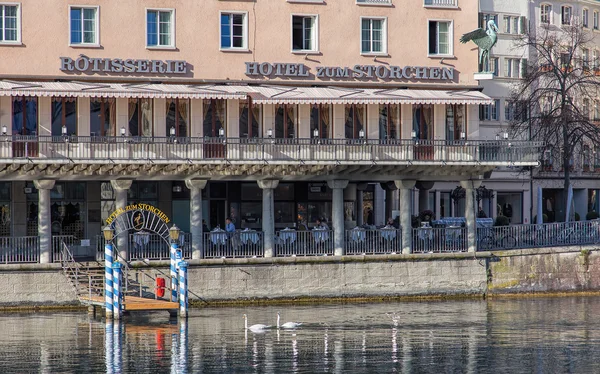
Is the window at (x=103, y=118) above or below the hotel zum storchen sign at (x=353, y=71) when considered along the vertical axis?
below

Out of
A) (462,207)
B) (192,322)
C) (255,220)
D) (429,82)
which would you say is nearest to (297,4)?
(429,82)

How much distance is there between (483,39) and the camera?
64.2 metres

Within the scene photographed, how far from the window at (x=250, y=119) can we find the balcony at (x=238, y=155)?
1.18 metres

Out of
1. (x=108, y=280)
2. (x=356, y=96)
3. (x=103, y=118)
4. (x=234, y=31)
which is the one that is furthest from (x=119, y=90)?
(x=356, y=96)

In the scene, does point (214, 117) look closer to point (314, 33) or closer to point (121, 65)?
point (121, 65)

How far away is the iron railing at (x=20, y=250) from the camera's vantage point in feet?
189

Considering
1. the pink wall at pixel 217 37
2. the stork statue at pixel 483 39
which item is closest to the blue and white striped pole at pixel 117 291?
the pink wall at pixel 217 37

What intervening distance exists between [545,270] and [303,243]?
10.8 m

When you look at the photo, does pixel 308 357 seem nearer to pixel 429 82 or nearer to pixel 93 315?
pixel 93 315

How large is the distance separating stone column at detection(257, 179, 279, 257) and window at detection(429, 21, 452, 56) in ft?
31.8

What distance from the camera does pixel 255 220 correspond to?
70375 millimetres

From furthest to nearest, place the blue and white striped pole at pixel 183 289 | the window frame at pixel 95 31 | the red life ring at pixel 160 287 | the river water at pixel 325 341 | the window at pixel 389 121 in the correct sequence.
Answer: the window at pixel 389 121
the window frame at pixel 95 31
the red life ring at pixel 160 287
the blue and white striped pole at pixel 183 289
the river water at pixel 325 341

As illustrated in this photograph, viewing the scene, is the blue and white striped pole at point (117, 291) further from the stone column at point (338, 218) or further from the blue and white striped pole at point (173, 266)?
the stone column at point (338, 218)

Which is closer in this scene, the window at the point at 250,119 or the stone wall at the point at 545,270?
the window at the point at 250,119
